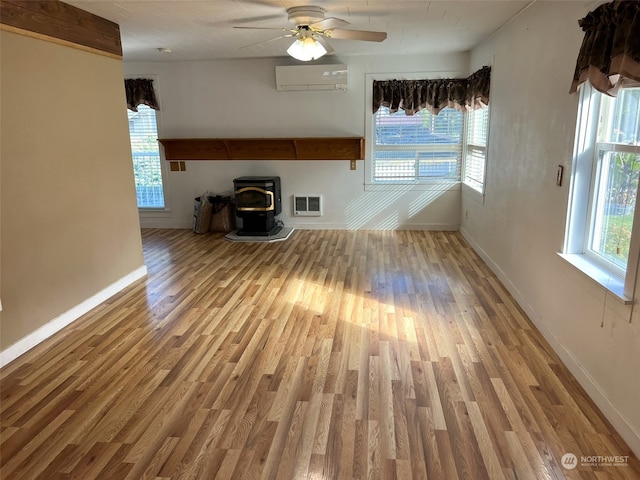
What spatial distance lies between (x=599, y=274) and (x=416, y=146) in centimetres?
398

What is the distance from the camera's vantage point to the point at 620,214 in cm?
238

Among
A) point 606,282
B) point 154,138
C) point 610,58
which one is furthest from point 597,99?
point 154,138

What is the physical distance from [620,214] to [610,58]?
0.83 meters

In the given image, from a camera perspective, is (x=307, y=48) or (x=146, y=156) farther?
(x=146, y=156)

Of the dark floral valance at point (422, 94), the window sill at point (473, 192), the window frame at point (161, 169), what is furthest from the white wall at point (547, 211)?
the window frame at point (161, 169)

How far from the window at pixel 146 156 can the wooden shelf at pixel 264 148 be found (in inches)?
11.3

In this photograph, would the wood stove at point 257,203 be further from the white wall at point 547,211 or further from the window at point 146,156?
the white wall at point 547,211

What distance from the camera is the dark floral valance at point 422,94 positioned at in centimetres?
568

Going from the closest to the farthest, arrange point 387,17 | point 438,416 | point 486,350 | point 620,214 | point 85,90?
point 438,416
point 620,214
point 486,350
point 85,90
point 387,17

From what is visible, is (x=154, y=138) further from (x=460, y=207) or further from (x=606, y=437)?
(x=606, y=437)

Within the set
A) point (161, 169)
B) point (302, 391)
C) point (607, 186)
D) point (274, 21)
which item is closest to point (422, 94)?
point (274, 21)

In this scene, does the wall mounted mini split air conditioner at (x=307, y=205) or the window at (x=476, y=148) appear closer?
the window at (x=476, y=148)

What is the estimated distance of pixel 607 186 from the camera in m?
2.53

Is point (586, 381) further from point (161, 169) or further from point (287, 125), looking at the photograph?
point (161, 169)
